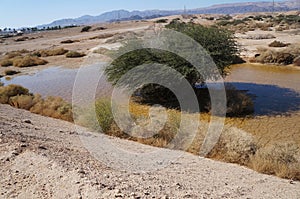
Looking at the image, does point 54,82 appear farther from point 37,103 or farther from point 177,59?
point 177,59

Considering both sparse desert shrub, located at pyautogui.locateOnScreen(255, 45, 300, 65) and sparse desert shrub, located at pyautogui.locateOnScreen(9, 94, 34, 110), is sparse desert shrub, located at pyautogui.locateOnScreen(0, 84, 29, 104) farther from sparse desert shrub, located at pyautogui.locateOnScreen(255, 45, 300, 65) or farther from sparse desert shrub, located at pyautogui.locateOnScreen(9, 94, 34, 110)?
sparse desert shrub, located at pyautogui.locateOnScreen(255, 45, 300, 65)

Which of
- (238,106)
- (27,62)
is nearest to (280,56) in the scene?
(238,106)

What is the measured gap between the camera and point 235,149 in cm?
1035

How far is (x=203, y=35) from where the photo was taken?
59.3 feet

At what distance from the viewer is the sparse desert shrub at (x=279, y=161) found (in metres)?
8.80

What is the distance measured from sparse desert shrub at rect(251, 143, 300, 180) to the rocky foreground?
0.40m

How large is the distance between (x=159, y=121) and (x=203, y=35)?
686cm

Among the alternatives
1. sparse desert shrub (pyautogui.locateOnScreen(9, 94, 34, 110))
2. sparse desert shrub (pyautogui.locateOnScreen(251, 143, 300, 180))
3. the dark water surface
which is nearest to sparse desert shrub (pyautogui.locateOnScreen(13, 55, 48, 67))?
the dark water surface

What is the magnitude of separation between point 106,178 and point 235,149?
4940 millimetres

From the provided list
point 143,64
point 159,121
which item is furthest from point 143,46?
point 159,121

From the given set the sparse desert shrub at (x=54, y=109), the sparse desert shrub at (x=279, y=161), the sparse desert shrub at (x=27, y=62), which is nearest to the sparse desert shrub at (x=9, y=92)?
the sparse desert shrub at (x=54, y=109)

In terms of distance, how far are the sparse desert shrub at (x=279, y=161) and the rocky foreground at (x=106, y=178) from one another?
0.40 meters

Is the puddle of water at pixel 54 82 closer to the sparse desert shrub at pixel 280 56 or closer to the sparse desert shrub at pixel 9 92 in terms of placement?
the sparse desert shrub at pixel 9 92

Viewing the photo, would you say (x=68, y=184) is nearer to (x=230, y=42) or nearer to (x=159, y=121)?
(x=159, y=121)
